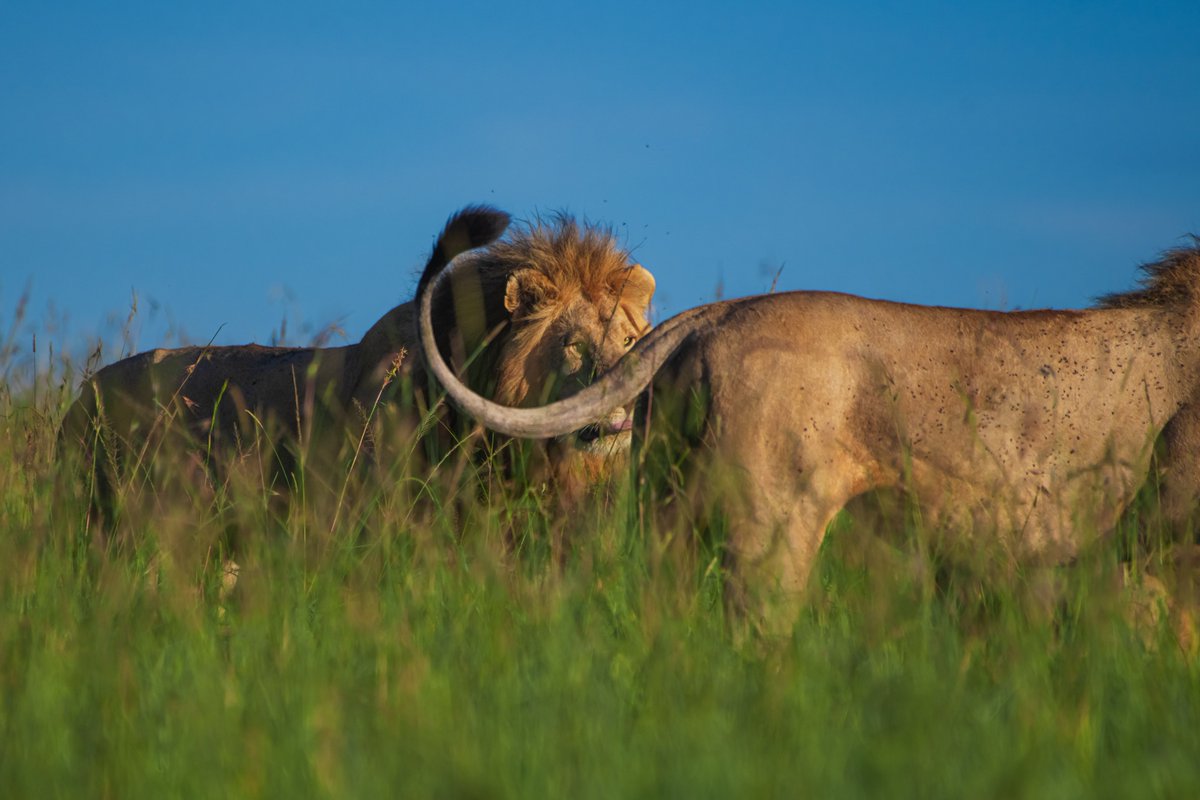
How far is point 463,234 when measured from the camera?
450 cm

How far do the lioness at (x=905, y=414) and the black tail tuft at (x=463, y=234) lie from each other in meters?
0.25

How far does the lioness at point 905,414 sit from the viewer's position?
3.84m

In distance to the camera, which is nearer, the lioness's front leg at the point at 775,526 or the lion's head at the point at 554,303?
the lioness's front leg at the point at 775,526

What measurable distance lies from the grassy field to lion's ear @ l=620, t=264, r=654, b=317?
6.10 ft

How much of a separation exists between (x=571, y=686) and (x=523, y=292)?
9.89 ft

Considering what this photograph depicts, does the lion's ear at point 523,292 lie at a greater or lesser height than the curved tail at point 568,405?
greater

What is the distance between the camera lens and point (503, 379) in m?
5.68

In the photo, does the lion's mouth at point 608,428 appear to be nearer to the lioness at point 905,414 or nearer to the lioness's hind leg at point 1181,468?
the lioness at point 905,414

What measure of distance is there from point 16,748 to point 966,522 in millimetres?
2785

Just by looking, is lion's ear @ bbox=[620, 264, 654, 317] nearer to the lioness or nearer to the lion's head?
the lion's head

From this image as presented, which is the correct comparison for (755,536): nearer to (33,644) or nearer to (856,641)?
(856,641)

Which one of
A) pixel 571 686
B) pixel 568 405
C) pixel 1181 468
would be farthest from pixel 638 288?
pixel 571 686

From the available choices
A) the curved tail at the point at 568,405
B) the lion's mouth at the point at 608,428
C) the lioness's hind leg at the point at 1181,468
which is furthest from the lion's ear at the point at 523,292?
the lioness's hind leg at the point at 1181,468

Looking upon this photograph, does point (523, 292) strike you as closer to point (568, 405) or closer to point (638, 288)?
point (638, 288)
